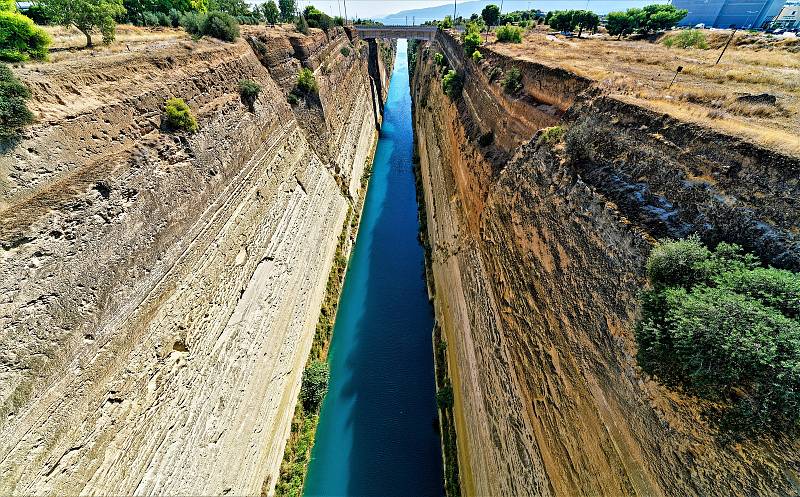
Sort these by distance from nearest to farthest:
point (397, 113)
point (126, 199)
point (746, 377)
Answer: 1. point (746, 377)
2. point (126, 199)
3. point (397, 113)

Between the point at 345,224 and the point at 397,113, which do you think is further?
the point at 397,113

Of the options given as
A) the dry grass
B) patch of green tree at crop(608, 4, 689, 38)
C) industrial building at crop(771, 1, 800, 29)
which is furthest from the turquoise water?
industrial building at crop(771, 1, 800, 29)

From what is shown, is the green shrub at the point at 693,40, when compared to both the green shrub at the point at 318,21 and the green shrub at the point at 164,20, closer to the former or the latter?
the green shrub at the point at 318,21

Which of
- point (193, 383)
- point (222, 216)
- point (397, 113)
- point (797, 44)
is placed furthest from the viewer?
point (397, 113)

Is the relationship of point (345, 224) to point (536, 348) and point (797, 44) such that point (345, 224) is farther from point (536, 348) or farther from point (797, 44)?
point (797, 44)

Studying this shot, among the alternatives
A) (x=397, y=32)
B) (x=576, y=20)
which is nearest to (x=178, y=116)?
(x=397, y=32)

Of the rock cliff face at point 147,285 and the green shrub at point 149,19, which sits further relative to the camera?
the green shrub at point 149,19

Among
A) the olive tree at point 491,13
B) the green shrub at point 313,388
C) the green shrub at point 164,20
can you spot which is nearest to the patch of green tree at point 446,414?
the green shrub at point 313,388

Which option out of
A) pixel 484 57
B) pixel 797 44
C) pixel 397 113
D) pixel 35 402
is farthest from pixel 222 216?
pixel 397 113
